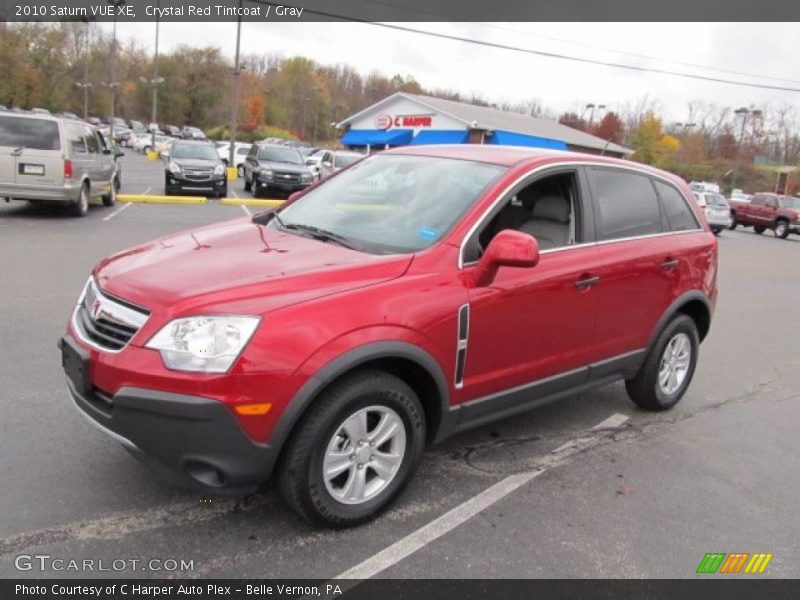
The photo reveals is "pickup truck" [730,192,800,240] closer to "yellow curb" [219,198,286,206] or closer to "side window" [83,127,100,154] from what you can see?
"yellow curb" [219,198,286,206]

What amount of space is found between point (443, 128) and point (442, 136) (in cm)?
76

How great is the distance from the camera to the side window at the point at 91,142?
1395cm

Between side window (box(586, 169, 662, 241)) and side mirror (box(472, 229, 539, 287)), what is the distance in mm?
1157

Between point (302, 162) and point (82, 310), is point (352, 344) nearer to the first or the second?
point (82, 310)

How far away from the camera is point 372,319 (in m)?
3.01

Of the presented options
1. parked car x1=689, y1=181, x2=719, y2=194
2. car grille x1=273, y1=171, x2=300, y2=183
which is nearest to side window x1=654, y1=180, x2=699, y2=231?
car grille x1=273, y1=171, x2=300, y2=183

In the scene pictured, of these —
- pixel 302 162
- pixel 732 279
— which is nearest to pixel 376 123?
pixel 302 162

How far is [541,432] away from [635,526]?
1.16 metres

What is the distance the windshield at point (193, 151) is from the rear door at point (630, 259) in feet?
58.1

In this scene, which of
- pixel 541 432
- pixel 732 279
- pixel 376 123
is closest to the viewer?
pixel 541 432

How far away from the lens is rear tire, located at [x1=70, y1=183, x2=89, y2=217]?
44.0 ft

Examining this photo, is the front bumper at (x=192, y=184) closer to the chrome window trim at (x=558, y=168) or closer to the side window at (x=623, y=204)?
the chrome window trim at (x=558, y=168)

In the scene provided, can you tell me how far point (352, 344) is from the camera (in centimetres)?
292

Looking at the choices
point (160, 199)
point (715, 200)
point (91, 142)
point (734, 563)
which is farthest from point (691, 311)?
point (715, 200)
